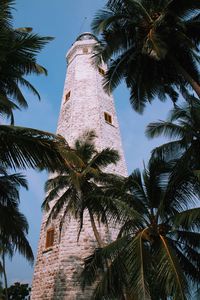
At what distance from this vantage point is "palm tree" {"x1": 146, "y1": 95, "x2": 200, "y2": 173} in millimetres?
11094

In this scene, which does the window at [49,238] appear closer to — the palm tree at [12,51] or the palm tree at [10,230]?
the palm tree at [10,230]

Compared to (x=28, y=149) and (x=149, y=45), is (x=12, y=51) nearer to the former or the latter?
(x=28, y=149)

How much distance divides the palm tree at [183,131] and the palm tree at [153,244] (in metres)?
0.86

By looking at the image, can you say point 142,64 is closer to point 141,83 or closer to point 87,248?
point 141,83

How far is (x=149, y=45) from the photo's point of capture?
10.3 m

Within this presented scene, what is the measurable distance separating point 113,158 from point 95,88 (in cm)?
1014

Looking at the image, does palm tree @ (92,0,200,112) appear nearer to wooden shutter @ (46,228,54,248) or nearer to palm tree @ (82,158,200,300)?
palm tree @ (82,158,200,300)

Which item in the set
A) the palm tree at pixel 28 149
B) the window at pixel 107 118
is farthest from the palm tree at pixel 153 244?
the window at pixel 107 118

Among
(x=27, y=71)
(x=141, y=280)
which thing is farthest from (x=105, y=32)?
(x=141, y=280)

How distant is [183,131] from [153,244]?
4455 millimetres

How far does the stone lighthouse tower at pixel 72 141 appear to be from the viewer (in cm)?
1453

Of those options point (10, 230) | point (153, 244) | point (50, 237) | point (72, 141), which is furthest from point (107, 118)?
point (10, 230)

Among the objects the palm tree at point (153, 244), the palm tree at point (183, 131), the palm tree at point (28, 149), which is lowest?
the palm tree at point (153, 244)

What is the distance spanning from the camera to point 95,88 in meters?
22.9
